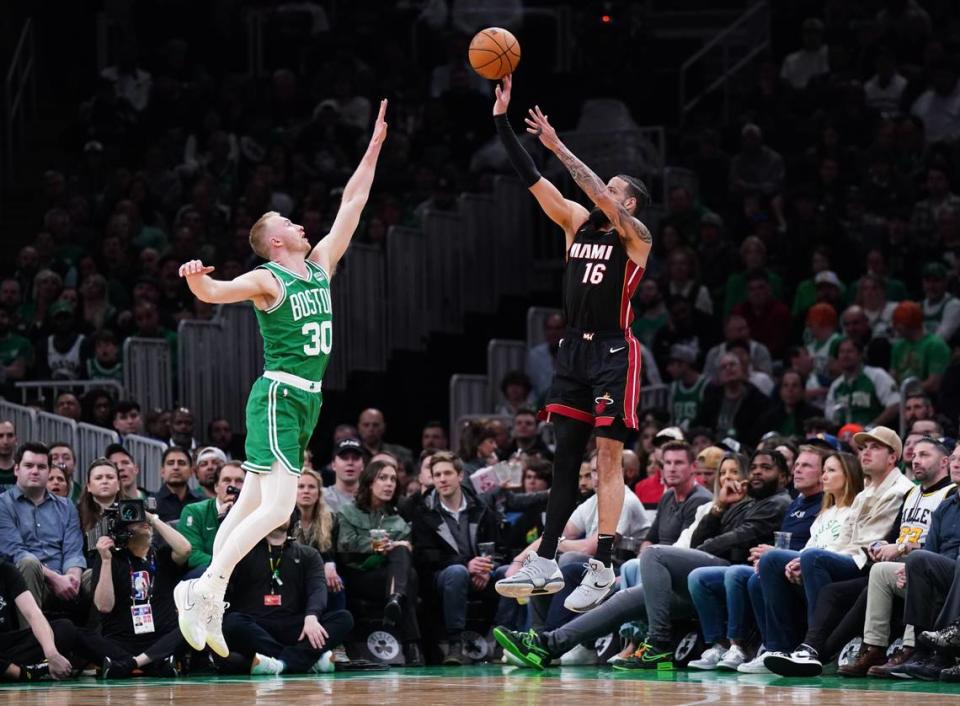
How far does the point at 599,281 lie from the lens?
11211 mm

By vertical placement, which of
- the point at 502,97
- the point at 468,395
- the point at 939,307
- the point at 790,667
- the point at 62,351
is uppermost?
the point at 502,97

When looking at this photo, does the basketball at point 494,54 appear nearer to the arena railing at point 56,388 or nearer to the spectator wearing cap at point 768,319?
the arena railing at point 56,388

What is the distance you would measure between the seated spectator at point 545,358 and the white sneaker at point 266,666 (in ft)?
18.8

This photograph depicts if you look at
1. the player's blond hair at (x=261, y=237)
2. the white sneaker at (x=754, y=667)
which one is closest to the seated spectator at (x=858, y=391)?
the white sneaker at (x=754, y=667)

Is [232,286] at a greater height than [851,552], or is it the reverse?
[232,286]

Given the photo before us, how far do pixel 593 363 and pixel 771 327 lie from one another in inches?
289

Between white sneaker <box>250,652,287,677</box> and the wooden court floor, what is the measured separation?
473mm

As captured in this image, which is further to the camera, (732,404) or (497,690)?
(732,404)

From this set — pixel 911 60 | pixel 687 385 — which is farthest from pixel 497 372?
pixel 911 60

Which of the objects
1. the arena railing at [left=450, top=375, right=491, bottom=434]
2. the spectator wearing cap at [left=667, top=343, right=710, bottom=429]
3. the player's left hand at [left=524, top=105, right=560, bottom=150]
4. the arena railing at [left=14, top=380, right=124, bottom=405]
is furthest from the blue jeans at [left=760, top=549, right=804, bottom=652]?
the arena railing at [left=14, top=380, right=124, bottom=405]

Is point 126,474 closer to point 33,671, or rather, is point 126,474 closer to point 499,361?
point 33,671

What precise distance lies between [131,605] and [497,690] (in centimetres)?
367

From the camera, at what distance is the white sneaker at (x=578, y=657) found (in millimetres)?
13945

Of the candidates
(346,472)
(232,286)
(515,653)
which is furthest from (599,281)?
(346,472)
